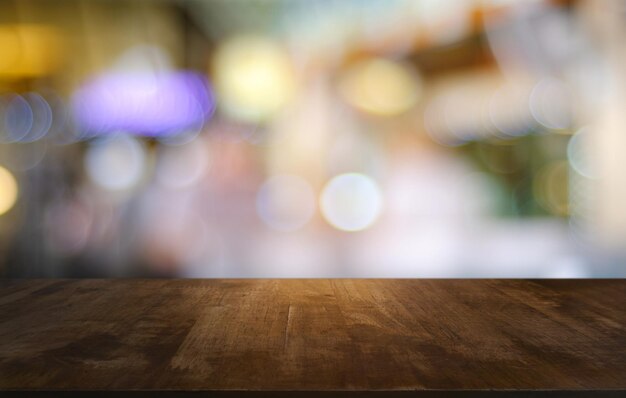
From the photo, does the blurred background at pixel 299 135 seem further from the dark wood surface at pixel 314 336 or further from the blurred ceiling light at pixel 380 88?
the dark wood surface at pixel 314 336

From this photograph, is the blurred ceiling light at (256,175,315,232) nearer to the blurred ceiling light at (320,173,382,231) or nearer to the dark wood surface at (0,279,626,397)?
the blurred ceiling light at (320,173,382,231)

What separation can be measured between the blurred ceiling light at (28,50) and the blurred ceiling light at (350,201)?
39.1 inches

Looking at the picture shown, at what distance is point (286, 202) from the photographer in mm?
2342

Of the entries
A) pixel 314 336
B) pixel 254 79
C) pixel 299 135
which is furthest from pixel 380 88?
pixel 314 336

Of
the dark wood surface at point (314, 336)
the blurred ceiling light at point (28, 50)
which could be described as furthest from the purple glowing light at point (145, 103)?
A: the dark wood surface at point (314, 336)

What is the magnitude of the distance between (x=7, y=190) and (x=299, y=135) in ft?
3.22

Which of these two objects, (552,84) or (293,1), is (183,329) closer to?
(293,1)

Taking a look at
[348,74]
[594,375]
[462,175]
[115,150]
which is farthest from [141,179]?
[594,375]

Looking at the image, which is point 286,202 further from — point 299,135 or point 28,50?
point 28,50

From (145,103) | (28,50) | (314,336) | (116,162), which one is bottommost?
(314,336)

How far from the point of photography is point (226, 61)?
2.34 meters

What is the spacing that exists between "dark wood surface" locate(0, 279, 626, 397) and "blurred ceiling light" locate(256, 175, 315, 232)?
130 cm

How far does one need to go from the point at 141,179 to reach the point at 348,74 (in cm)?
76

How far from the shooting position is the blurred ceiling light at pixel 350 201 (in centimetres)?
235
